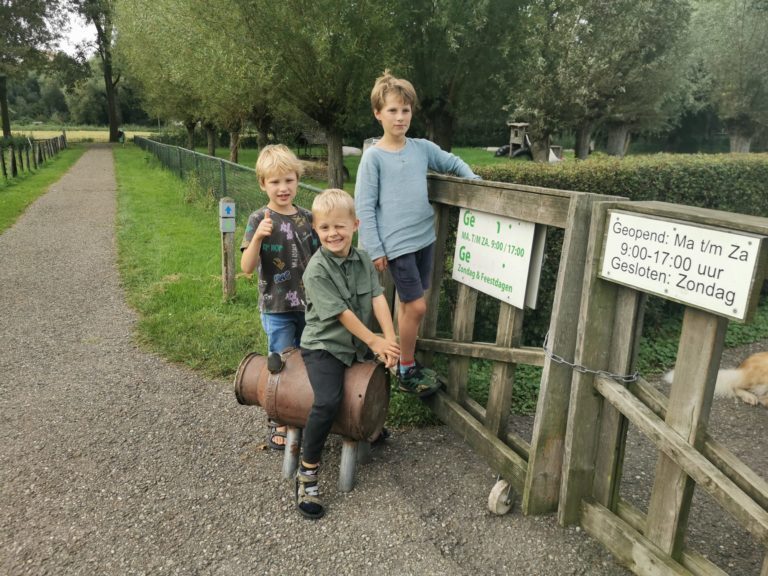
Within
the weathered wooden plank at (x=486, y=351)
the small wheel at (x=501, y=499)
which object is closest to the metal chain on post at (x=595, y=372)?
the weathered wooden plank at (x=486, y=351)

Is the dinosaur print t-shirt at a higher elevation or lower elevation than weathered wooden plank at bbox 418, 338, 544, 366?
higher

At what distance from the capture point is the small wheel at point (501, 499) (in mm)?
2746

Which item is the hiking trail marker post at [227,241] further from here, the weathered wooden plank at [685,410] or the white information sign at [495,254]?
the weathered wooden plank at [685,410]

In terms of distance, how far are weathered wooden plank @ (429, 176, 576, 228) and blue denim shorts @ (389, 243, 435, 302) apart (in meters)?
0.34

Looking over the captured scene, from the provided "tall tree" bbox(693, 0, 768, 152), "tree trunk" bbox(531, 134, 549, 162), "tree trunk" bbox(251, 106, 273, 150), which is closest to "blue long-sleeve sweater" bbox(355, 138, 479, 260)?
"tree trunk" bbox(251, 106, 273, 150)

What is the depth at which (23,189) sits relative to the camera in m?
15.9

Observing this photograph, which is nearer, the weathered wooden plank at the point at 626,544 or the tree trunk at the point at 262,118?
the weathered wooden plank at the point at 626,544

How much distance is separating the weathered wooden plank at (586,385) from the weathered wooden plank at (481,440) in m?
0.14

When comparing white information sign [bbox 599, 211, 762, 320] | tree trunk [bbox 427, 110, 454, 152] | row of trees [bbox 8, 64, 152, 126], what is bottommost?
white information sign [bbox 599, 211, 762, 320]

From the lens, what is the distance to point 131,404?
3.89 metres

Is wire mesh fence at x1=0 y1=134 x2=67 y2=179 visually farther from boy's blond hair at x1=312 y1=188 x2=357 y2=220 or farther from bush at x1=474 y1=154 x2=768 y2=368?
boy's blond hair at x1=312 y1=188 x2=357 y2=220

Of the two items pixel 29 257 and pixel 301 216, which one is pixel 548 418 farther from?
pixel 29 257

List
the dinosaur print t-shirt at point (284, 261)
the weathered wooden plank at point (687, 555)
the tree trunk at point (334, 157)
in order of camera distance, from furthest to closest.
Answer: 1. the tree trunk at point (334, 157)
2. the dinosaur print t-shirt at point (284, 261)
3. the weathered wooden plank at point (687, 555)

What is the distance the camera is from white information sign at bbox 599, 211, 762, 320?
183 cm
